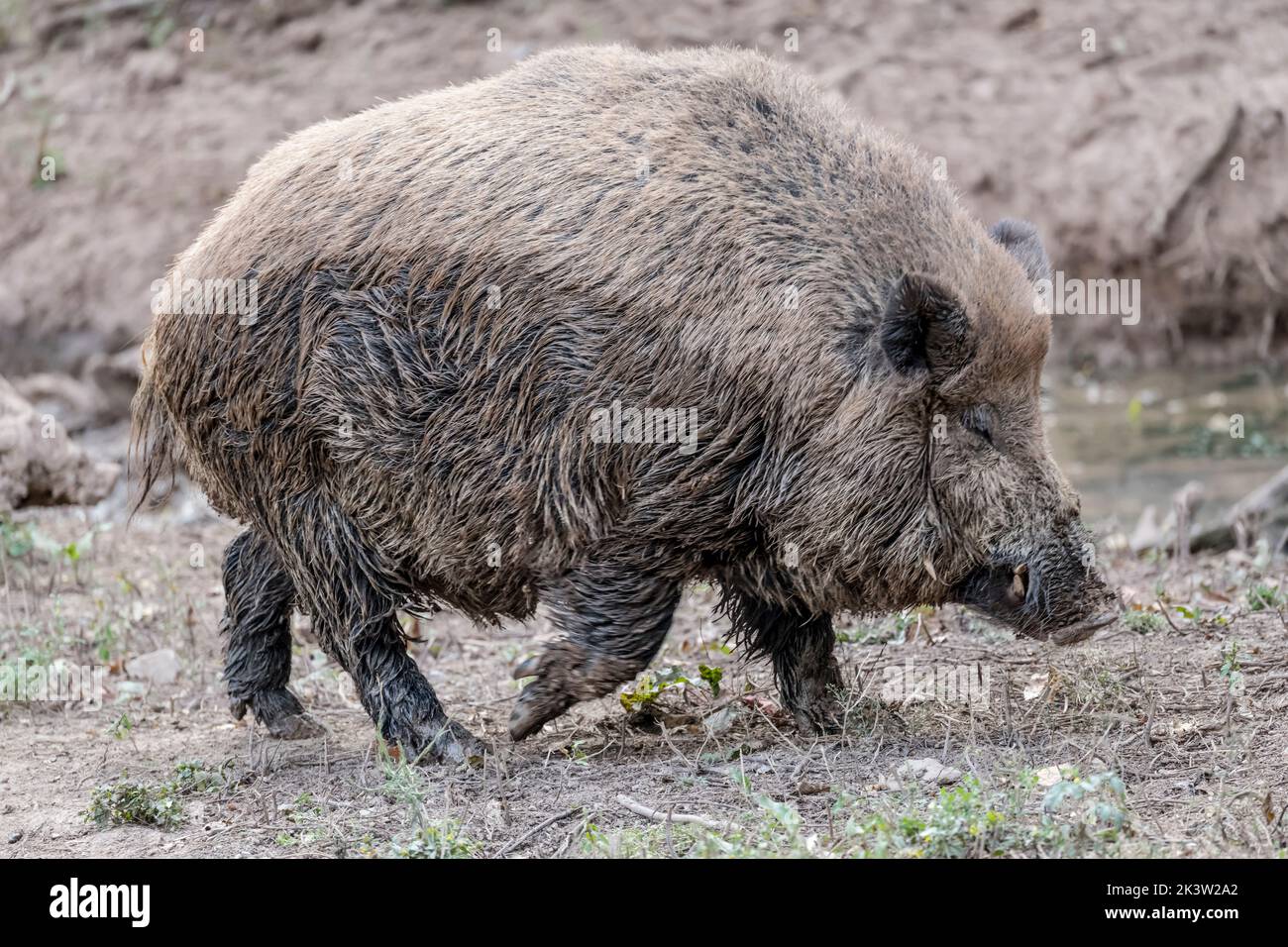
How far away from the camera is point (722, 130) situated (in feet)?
17.3

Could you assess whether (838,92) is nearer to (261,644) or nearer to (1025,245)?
(1025,245)

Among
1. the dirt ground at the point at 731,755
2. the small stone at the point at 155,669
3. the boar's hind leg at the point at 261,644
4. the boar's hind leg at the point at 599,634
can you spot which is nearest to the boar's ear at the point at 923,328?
the boar's hind leg at the point at 599,634

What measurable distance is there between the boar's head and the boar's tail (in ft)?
9.08

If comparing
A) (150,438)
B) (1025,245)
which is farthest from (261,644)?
(1025,245)

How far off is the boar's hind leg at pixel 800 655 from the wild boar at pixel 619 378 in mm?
10

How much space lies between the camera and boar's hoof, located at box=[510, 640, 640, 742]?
5090 millimetres

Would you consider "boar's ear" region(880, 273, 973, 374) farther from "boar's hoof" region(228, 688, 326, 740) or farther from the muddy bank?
the muddy bank

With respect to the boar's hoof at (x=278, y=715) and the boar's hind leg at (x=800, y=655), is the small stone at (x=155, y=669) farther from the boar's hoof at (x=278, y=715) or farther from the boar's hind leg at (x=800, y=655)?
the boar's hind leg at (x=800, y=655)

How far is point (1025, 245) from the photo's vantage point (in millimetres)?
5555

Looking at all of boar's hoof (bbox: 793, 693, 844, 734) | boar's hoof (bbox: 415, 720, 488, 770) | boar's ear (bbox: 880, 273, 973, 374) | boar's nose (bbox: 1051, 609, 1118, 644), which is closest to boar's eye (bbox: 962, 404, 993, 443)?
boar's ear (bbox: 880, 273, 973, 374)

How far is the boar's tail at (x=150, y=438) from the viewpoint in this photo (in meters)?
5.95

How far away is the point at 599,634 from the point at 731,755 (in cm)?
62
